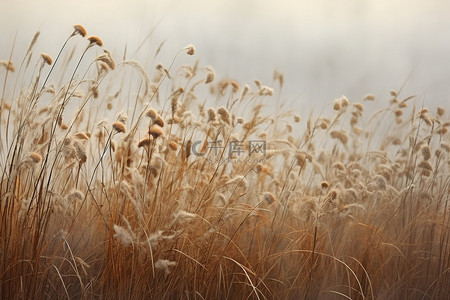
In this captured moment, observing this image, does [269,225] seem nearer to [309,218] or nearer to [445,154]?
[309,218]

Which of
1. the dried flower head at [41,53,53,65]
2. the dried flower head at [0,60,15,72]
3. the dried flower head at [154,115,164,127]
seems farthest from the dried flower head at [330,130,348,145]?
the dried flower head at [0,60,15,72]

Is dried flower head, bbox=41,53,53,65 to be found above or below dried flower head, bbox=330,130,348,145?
below

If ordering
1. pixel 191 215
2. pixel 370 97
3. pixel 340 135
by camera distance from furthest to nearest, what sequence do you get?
pixel 370 97
pixel 340 135
pixel 191 215

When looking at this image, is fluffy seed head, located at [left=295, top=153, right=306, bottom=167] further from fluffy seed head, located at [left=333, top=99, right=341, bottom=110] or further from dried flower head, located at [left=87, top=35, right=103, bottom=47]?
dried flower head, located at [left=87, top=35, right=103, bottom=47]

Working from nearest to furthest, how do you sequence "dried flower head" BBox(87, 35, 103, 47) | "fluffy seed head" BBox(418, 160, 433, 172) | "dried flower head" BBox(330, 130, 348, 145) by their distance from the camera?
"dried flower head" BBox(87, 35, 103, 47) < "fluffy seed head" BBox(418, 160, 433, 172) < "dried flower head" BBox(330, 130, 348, 145)

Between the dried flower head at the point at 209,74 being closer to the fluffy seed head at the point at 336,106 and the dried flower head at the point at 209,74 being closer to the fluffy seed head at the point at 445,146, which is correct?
the fluffy seed head at the point at 336,106

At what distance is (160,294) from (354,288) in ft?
2.80

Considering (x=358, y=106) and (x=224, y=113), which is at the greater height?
(x=358, y=106)

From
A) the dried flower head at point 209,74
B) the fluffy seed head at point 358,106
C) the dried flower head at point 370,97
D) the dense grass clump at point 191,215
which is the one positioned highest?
the dried flower head at point 370,97

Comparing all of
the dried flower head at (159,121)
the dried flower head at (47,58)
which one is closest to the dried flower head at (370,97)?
the dried flower head at (159,121)

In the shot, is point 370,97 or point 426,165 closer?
point 426,165

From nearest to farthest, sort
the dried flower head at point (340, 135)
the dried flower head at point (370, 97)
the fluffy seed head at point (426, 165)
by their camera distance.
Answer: the fluffy seed head at point (426, 165) → the dried flower head at point (340, 135) → the dried flower head at point (370, 97)

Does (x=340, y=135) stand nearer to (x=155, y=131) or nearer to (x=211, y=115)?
(x=211, y=115)

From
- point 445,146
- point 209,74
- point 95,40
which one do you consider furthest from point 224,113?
point 445,146
